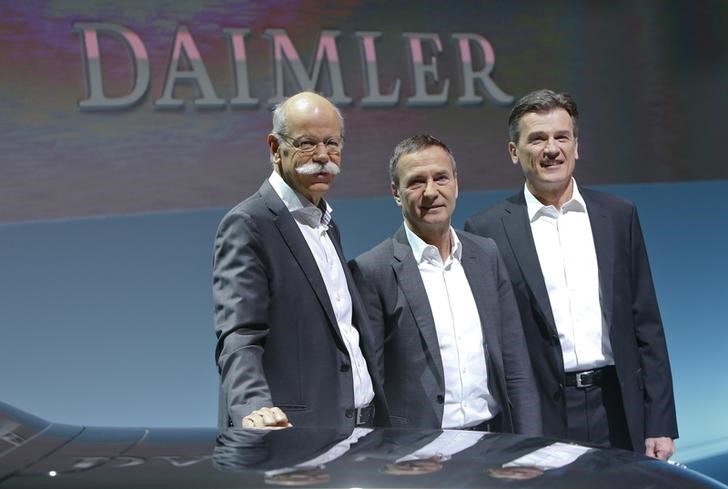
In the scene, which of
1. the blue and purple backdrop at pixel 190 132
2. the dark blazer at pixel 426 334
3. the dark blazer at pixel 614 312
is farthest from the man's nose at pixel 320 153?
the blue and purple backdrop at pixel 190 132

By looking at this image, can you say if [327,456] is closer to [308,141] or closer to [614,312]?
[308,141]

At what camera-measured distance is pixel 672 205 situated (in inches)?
227

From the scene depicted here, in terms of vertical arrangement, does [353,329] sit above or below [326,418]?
above

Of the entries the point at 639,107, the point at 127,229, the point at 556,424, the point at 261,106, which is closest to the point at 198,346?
the point at 127,229

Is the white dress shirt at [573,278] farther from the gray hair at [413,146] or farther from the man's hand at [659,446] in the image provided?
the gray hair at [413,146]

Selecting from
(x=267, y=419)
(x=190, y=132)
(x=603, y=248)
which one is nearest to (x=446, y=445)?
(x=267, y=419)

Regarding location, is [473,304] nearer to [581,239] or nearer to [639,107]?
[581,239]

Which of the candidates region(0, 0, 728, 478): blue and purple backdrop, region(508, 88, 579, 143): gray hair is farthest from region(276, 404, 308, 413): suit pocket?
region(0, 0, 728, 478): blue and purple backdrop

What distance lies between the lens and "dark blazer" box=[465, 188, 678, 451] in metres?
3.28

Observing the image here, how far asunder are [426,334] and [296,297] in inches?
16.6

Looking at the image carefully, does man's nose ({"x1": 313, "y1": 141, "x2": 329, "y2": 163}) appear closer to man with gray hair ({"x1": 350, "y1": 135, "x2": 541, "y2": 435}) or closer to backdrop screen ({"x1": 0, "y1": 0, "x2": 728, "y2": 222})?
man with gray hair ({"x1": 350, "y1": 135, "x2": 541, "y2": 435})

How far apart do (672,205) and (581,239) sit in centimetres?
261

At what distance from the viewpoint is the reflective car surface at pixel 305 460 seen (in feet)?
5.75

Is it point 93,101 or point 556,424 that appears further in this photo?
point 93,101
